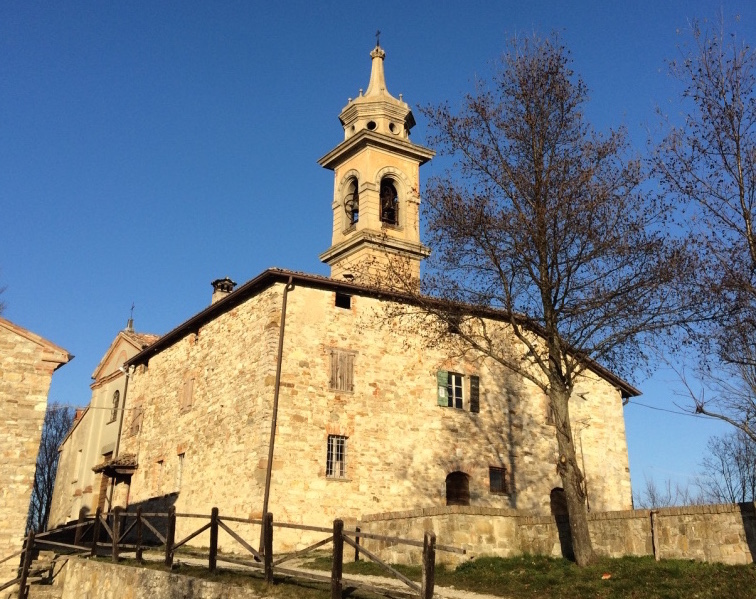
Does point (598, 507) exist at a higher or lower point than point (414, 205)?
lower

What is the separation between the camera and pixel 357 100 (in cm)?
3250

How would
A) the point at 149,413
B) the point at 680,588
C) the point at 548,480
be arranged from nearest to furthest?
the point at 680,588 < the point at 548,480 < the point at 149,413

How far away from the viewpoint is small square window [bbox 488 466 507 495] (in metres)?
21.3

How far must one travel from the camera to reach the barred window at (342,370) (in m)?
19.9

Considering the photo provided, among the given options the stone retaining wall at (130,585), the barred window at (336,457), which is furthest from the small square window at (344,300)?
the stone retaining wall at (130,585)

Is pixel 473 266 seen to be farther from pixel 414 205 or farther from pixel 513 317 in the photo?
pixel 414 205

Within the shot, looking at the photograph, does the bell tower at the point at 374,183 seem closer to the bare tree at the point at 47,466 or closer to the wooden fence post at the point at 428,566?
the wooden fence post at the point at 428,566

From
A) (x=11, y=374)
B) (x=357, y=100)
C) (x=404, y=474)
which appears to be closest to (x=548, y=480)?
(x=404, y=474)

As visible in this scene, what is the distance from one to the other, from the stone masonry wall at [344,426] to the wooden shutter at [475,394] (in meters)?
0.15

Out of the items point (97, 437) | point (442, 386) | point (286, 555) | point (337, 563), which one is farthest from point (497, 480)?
point (97, 437)

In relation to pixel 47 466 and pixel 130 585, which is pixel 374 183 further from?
pixel 47 466

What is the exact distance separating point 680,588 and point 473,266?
7.14 metres

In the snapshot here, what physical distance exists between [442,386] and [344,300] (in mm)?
3944

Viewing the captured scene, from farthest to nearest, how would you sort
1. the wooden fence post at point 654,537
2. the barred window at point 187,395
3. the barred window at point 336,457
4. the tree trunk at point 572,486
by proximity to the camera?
the barred window at point 187,395
the barred window at point 336,457
the tree trunk at point 572,486
the wooden fence post at point 654,537
